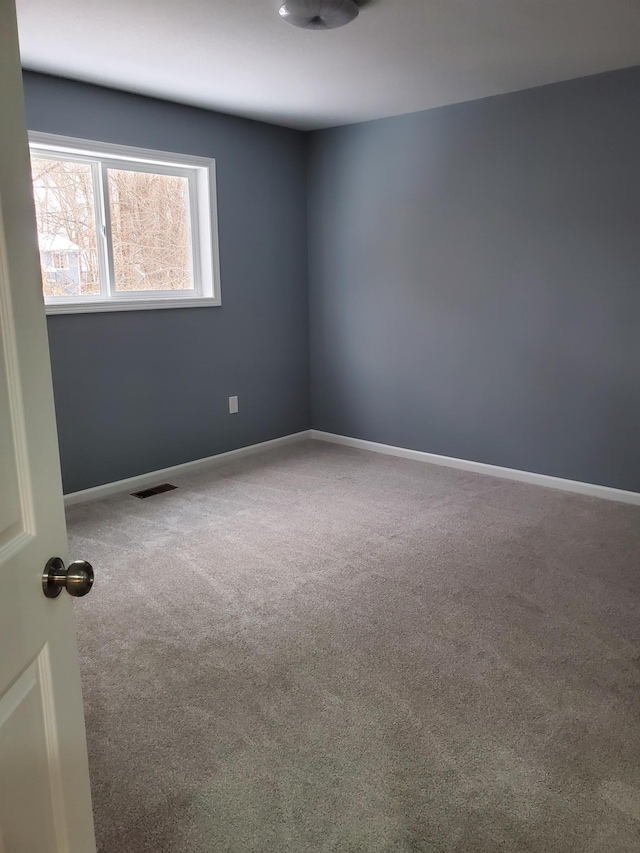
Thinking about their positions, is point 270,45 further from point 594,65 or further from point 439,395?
point 439,395

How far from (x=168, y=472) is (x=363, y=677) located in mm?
2541

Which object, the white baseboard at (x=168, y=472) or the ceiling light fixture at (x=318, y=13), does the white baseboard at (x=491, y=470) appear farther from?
the ceiling light fixture at (x=318, y=13)

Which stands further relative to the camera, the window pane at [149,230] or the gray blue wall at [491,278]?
the window pane at [149,230]

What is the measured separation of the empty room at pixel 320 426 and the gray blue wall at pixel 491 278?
2 cm

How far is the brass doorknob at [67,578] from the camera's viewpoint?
0.96 m

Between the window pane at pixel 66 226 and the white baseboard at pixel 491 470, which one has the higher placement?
the window pane at pixel 66 226

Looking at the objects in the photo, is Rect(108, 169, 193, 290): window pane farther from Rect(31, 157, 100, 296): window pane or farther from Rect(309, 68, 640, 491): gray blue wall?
Rect(309, 68, 640, 491): gray blue wall

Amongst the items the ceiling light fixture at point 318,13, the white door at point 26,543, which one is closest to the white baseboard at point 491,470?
the ceiling light fixture at point 318,13

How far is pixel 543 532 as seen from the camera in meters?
3.40

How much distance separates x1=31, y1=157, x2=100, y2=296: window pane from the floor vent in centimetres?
124

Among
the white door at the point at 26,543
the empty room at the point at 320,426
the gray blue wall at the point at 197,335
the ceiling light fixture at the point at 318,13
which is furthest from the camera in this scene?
the gray blue wall at the point at 197,335

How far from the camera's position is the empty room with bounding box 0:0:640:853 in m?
1.58

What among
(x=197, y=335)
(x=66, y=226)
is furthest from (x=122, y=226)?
(x=197, y=335)

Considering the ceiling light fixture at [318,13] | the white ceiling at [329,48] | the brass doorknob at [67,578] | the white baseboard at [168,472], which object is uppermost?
the white ceiling at [329,48]
